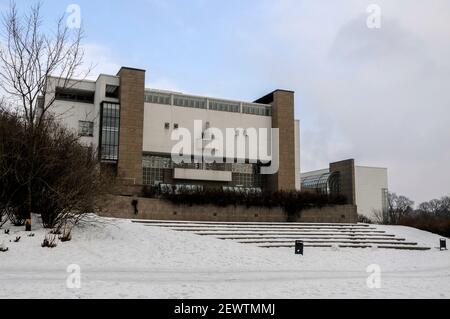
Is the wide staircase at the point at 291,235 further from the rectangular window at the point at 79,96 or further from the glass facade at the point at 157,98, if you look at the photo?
the rectangular window at the point at 79,96

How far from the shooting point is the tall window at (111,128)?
55.7m

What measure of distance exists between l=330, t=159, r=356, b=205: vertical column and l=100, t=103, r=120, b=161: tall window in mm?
44261

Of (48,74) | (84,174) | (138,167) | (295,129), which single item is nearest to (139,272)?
(84,174)

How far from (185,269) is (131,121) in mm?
45015

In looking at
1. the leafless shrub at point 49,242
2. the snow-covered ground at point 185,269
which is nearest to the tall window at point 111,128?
the snow-covered ground at point 185,269

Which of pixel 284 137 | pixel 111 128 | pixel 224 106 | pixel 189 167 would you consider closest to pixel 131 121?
pixel 111 128

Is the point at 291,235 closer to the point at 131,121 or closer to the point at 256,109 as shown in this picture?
the point at 131,121

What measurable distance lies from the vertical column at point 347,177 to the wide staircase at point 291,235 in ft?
171

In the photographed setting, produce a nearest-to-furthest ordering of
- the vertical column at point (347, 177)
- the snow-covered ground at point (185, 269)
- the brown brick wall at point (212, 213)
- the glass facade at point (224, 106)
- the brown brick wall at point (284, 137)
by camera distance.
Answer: the snow-covered ground at point (185, 269), the brown brick wall at point (212, 213), the glass facade at point (224, 106), the brown brick wall at point (284, 137), the vertical column at point (347, 177)

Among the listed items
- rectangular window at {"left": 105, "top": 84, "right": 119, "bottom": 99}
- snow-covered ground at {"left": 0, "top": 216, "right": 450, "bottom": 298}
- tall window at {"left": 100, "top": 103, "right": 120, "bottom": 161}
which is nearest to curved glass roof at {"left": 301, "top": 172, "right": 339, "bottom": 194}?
tall window at {"left": 100, "top": 103, "right": 120, "bottom": 161}

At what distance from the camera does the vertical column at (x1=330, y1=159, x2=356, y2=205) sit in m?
81.9

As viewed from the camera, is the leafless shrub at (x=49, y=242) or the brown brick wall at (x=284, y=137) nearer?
the leafless shrub at (x=49, y=242)

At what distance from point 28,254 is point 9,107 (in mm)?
7826

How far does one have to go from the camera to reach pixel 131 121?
56.9 meters
